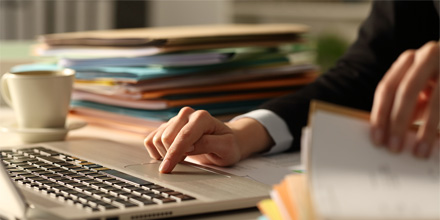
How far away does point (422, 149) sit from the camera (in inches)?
21.9

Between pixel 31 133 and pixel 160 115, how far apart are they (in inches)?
8.3

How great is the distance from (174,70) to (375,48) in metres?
0.39

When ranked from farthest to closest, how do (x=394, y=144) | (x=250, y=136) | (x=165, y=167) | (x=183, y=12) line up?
(x=183, y=12), (x=250, y=136), (x=165, y=167), (x=394, y=144)

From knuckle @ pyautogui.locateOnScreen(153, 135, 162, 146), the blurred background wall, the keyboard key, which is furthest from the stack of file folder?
the blurred background wall

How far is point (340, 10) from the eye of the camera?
360cm

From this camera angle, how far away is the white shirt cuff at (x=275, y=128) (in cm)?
105

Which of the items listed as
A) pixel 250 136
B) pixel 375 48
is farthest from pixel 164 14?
pixel 250 136

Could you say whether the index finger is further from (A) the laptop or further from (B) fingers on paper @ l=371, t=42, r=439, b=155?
(B) fingers on paper @ l=371, t=42, r=439, b=155

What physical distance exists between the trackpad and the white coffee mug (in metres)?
0.28

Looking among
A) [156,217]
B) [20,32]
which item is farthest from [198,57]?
[20,32]

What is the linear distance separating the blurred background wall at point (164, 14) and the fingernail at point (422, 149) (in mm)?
2890

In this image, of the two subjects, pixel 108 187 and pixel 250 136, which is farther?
pixel 250 136

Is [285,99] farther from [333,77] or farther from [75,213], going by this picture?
[75,213]

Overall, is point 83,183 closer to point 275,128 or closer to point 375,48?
point 275,128
